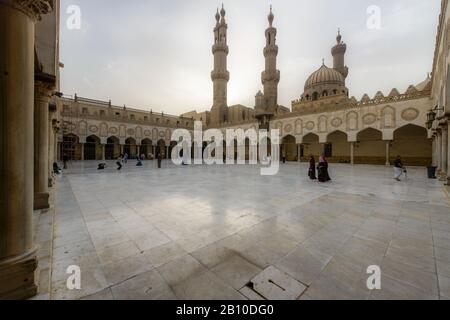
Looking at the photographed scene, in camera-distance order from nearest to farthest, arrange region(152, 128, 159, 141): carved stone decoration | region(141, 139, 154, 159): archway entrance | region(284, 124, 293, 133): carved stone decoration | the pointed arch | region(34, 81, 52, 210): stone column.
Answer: region(34, 81, 52, 210): stone column
the pointed arch
region(284, 124, 293, 133): carved stone decoration
region(152, 128, 159, 141): carved stone decoration
region(141, 139, 154, 159): archway entrance

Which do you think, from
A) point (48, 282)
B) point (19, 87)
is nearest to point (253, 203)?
point (48, 282)

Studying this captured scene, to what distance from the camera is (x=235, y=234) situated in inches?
135

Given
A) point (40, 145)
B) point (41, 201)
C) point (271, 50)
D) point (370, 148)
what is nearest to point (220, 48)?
point (271, 50)

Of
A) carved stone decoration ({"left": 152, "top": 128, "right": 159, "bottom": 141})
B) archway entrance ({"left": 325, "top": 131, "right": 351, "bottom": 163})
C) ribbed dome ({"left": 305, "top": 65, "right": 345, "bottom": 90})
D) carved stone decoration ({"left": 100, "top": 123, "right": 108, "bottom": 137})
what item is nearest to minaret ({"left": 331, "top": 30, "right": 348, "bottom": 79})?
ribbed dome ({"left": 305, "top": 65, "right": 345, "bottom": 90})

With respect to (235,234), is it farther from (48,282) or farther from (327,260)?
(48,282)

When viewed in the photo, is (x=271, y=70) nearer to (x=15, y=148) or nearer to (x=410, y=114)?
(x=410, y=114)

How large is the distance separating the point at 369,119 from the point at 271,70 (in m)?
18.0

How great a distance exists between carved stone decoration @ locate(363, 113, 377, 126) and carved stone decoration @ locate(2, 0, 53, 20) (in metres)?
24.5

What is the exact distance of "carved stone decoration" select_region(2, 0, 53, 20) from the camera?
1.86 m

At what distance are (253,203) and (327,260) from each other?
115 inches

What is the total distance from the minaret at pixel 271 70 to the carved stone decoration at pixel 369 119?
14.2 metres

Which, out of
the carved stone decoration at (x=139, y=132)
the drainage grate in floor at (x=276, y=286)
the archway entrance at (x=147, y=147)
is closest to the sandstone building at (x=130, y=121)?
the carved stone decoration at (x=139, y=132)

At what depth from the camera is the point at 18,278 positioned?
1.83 m

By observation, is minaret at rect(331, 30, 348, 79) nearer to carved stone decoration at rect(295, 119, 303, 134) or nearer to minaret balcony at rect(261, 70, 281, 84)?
minaret balcony at rect(261, 70, 281, 84)
